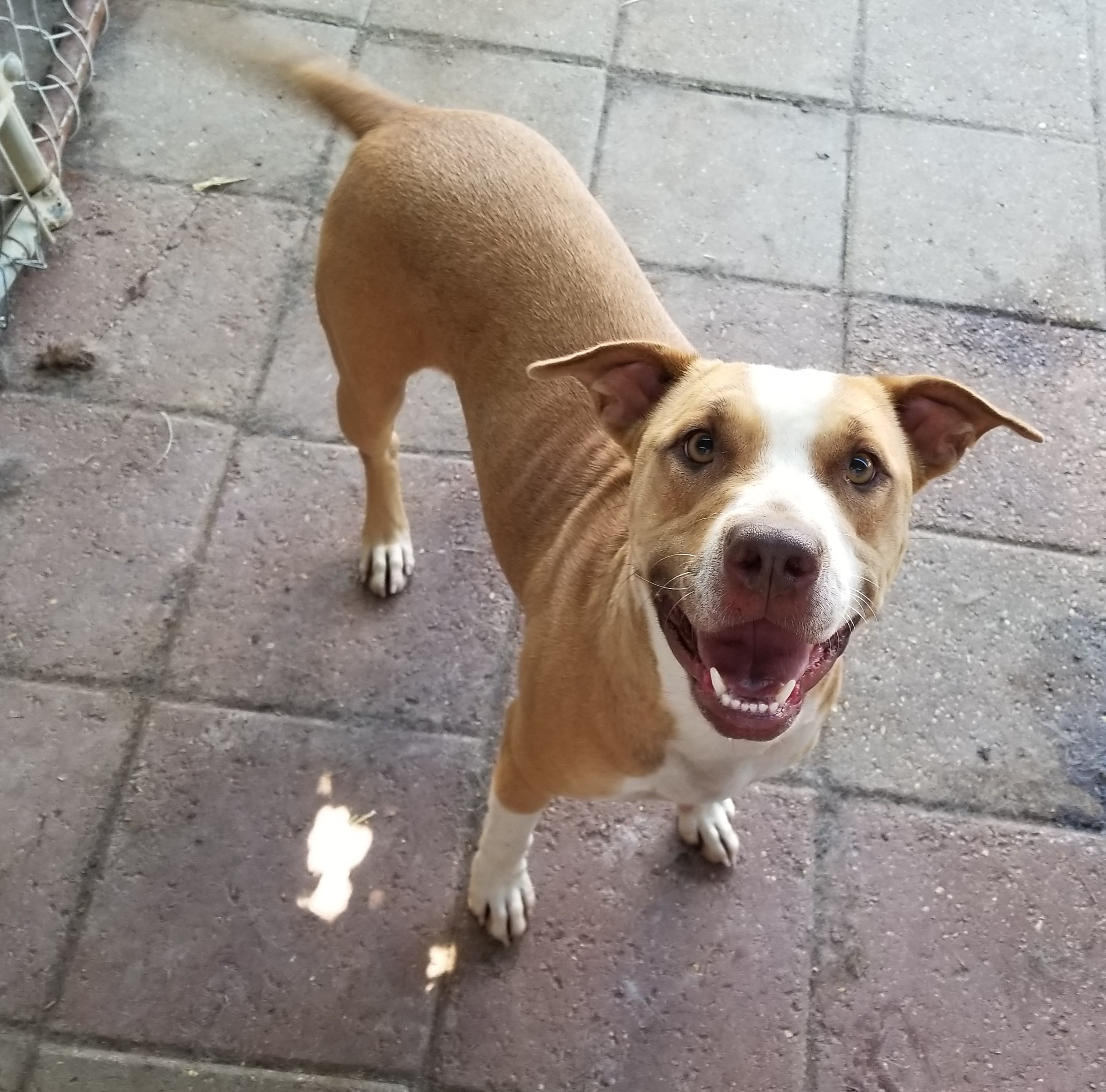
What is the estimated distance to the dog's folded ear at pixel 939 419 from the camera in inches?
78.7

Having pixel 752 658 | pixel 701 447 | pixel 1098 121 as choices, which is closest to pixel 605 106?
pixel 1098 121

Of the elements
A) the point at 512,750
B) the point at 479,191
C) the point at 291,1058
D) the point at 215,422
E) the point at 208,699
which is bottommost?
the point at 291,1058

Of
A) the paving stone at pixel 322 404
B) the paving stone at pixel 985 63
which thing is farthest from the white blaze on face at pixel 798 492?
the paving stone at pixel 985 63

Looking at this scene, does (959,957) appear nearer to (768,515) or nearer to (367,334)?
(768,515)

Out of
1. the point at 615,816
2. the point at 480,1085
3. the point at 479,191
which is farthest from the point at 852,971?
the point at 479,191

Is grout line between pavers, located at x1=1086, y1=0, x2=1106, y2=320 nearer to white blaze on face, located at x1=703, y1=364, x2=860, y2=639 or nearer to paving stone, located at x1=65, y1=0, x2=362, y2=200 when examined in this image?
white blaze on face, located at x1=703, y1=364, x2=860, y2=639

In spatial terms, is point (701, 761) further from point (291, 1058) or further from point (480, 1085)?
point (291, 1058)

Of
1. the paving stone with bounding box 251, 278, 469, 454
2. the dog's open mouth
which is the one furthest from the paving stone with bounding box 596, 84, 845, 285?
the dog's open mouth

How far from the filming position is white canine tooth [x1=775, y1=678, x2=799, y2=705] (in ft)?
6.17

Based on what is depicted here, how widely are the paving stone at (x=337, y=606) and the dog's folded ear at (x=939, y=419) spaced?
142 cm

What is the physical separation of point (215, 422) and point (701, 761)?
2.10 m

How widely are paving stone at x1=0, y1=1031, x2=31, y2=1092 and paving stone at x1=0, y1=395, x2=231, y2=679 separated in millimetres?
917

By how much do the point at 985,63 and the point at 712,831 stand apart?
3.36m

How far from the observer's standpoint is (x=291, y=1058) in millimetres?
2658
